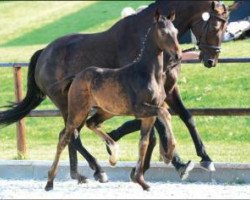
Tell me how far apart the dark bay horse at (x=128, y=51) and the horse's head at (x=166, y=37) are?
60 centimetres

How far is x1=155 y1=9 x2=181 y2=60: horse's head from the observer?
9.68 m

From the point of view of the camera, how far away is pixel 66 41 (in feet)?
37.7

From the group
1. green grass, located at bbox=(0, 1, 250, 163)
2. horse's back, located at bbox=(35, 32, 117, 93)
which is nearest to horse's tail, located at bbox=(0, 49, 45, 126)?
horse's back, located at bbox=(35, 32, 117, 93)

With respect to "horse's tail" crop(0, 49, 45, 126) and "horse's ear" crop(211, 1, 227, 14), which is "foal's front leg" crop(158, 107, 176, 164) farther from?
"horse's tail" crop(0, 49, 45, 126)

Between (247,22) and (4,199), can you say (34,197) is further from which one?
(247,22)

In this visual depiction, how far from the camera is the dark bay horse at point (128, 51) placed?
1079 cm

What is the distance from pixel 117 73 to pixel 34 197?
1.47 m

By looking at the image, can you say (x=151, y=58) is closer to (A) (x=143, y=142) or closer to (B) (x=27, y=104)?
(A) (x=143, y=142)

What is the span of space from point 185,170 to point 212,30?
60.9 inches

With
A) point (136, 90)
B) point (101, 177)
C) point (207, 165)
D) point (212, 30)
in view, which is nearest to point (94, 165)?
point (101, 177)

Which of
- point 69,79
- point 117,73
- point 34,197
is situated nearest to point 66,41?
point 69,79

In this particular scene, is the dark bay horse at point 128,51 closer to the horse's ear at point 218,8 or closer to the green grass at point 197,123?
the horse's ear at point 218,8

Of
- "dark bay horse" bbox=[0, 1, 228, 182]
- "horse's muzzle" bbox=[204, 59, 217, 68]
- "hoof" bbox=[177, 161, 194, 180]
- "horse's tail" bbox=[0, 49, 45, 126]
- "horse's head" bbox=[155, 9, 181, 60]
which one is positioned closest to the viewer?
"horse's head" bbox=[155, 9, 181, 60]

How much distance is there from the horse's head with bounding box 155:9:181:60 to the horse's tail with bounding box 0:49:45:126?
238 centimetres
